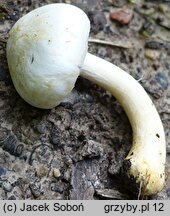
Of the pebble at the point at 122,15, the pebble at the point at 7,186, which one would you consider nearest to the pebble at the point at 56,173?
the pebble at the point at 7,186

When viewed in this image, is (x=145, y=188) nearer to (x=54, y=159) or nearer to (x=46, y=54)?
(x=54, y=159)

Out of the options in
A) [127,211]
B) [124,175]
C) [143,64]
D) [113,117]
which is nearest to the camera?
[127,211]

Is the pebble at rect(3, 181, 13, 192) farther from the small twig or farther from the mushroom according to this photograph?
the small twig

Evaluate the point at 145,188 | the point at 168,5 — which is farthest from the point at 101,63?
the point at 168,5

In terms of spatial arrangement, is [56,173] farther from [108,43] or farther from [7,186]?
[108,43]

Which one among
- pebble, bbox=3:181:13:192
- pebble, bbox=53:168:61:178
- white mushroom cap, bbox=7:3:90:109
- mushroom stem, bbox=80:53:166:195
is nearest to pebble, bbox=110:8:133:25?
mushroom stem, bbox=80:53:166:195
